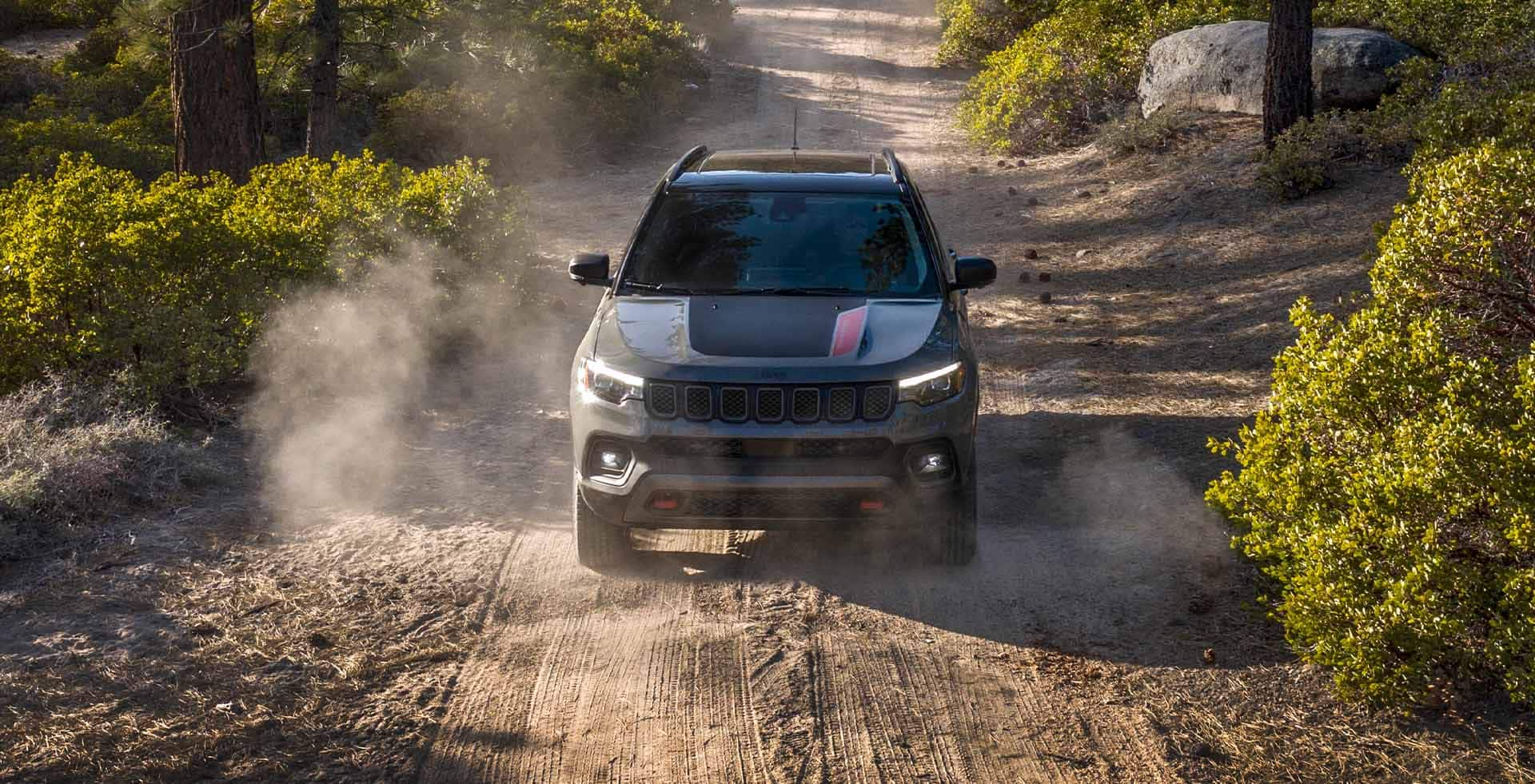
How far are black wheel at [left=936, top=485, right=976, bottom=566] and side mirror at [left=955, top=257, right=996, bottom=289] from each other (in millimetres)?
1211

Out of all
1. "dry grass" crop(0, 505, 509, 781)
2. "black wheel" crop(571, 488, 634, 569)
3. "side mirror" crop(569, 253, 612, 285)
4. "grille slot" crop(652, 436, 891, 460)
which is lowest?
"dry grass" crop(0, 505, 509, 781)

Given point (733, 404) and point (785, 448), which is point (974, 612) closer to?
point (785, 448)

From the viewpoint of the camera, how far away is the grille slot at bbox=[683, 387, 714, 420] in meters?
5.47

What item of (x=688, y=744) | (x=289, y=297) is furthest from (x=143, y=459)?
(x=688, y=744)

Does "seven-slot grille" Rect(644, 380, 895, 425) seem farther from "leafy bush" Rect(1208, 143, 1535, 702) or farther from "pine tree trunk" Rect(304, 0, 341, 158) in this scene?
"pine tree trunk" Rect(304, 0, 341, 158)

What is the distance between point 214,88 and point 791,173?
7610 mm

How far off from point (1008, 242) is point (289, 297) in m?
8.53

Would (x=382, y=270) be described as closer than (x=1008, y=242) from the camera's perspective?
A: Yes

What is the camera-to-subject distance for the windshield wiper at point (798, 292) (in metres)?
6.25

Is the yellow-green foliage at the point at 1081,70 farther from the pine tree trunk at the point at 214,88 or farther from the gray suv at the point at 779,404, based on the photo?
the gray suv at the point at 779,404

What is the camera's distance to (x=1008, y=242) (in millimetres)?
14508

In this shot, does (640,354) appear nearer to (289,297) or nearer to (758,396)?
(758,396)

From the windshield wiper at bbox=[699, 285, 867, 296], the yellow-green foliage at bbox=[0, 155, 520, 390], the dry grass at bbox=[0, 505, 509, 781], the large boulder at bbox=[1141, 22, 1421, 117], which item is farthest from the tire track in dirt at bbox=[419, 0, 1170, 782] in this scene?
the large boulder at bbox=[1141, 22, 1421, 117]

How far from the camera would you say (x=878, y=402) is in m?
5.47
